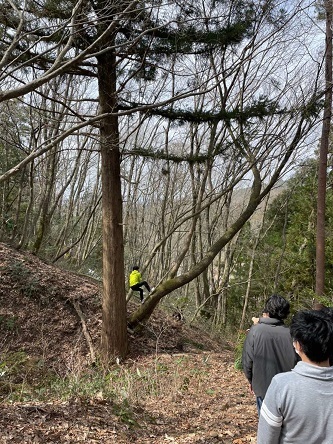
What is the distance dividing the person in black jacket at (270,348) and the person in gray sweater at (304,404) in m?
1.78

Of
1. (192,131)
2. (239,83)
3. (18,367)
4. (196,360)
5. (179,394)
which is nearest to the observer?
(179,394)

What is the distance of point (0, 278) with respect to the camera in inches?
396

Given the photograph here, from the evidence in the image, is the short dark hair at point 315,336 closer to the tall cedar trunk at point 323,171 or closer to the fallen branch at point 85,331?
the fallen branch at point 85,331

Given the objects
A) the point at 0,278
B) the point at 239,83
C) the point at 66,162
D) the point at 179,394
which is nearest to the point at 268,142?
the point at 239,83

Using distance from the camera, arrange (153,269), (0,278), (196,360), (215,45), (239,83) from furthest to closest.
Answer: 1. (153,269)
2. (239,83)
3. (0,278)
4. (196,360)
5. (215,45)

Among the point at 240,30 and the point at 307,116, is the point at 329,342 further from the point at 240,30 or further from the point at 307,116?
the point at 307,116

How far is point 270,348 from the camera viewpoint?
11.9ft

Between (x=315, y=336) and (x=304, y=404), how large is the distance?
31 centimetres

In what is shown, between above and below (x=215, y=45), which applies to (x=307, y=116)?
below

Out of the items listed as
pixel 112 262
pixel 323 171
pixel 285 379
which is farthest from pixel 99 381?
pixel 323 171

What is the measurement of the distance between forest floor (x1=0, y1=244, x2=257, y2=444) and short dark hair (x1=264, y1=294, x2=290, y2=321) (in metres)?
1.64

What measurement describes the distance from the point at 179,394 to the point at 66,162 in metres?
13.7

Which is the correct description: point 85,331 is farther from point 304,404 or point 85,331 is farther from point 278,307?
point 304,404

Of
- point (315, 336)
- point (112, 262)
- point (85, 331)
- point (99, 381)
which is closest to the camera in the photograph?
point (315, 336)
